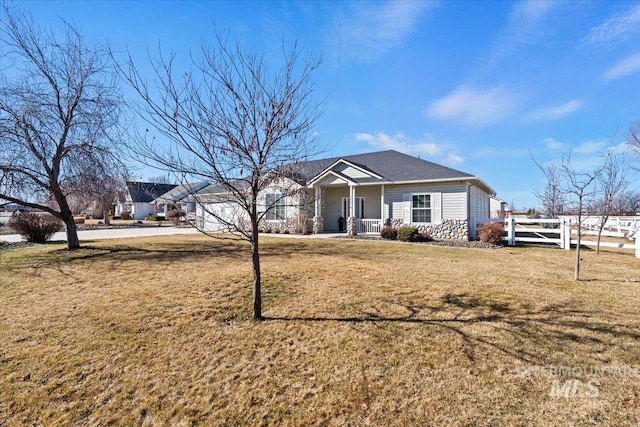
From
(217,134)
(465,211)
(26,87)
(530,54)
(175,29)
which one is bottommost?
(465,211)

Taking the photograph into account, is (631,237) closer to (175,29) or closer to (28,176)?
(175,29)

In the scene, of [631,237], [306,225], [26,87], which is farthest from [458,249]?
[26,87]

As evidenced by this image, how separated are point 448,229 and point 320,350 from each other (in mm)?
13050

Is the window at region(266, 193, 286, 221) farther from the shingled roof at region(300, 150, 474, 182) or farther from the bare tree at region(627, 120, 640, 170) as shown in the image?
the bare tree at region(627, 120, 640, 170)

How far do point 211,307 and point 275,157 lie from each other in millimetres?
2807

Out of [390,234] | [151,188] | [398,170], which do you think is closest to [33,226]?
[151,188]

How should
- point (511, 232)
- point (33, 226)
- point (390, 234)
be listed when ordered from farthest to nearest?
point (390, 234) < point (33, 226) < point (511, 232)

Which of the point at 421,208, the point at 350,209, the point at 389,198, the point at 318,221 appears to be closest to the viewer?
the point at 421,208

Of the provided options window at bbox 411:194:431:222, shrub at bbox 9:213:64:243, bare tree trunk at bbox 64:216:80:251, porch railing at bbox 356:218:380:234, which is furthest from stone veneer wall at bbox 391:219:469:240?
shrub at bbox 9:213:64:243

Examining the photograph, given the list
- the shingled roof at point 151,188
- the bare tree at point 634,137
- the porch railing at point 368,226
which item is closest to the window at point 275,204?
the shingled roof at point 151,188

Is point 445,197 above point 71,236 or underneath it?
above

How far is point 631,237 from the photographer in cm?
1600

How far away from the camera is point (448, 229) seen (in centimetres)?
1473

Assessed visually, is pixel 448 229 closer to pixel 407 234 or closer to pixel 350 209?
pixel 407 234
